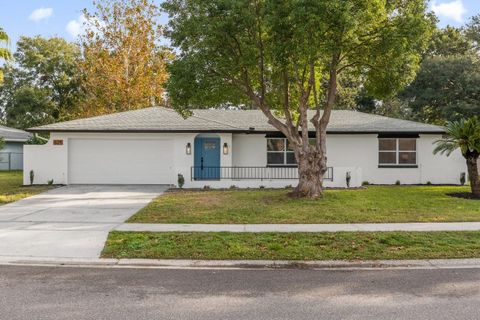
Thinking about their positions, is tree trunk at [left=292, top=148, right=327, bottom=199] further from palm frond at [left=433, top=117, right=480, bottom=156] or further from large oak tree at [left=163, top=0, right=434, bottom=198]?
palm frond at [left=433, top=117, right=480, bottom=156]

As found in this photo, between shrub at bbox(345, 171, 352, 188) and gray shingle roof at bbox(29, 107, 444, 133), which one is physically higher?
gray shingle roof at bbox(29, 107, 444, 133)

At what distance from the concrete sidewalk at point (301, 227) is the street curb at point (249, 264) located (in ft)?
8.07

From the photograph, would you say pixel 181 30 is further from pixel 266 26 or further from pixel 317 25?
pixel 317 25

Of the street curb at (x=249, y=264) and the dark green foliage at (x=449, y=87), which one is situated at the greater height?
the dark green foliage at (x=449, y=87)

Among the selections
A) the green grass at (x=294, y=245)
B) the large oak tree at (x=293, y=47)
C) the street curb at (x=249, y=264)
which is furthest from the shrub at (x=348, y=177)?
the street curb at (x=249, y=264)

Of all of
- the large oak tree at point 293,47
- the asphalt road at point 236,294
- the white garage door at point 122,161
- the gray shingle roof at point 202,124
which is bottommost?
the asphalt road at point 236,294

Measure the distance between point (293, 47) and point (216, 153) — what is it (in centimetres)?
952

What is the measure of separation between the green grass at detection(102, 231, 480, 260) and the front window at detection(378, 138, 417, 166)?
42.2 ft

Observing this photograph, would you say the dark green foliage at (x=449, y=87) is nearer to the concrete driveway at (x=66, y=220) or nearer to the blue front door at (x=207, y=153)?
the blue front door at (x=207, y=153)

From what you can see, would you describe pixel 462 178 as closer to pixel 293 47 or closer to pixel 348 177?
pixel 348 177

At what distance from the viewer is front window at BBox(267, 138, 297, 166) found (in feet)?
72.0

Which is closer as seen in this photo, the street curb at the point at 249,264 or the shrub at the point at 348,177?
the street curb at the point at 249,264

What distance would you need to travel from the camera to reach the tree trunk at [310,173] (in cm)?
1511

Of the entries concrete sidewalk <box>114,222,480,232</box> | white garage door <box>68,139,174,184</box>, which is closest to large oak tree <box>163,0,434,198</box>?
concrete sidewalk <box>114,222,480,232</box>
